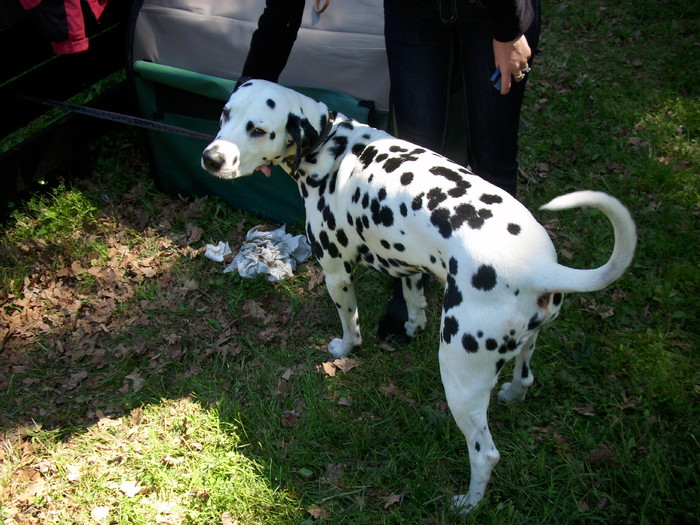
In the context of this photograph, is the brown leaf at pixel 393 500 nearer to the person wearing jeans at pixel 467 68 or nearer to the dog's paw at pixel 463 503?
the dog's paw at pixel 463 503

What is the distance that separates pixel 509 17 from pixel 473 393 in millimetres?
1600

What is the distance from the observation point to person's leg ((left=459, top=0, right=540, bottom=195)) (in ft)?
8.71

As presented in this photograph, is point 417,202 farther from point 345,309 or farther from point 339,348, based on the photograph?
point 339,348

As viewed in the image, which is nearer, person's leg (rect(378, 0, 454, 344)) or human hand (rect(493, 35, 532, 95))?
human hand (rect(493, 35, 532, 95))

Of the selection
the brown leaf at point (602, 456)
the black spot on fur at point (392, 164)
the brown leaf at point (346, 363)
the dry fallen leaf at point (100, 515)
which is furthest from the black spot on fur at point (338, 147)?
the dry fallen leaf at point (100, 515)

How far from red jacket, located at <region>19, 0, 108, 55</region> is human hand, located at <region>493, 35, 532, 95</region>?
3.09 meters

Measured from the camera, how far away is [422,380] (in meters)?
3.34

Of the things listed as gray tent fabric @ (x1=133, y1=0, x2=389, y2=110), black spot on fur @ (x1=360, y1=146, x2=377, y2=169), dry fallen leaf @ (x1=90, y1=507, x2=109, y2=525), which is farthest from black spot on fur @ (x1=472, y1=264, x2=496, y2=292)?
dry fallen leaf @ (x1=90, y1=507, x2=109, y2=525)

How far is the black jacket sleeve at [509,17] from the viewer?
88.3 inches

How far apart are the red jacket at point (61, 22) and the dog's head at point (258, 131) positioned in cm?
192

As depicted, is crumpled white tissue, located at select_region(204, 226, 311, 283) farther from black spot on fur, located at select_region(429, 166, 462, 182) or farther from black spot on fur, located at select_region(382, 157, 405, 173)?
black spot on fur, located at select_region(429, 166, 462, 182)

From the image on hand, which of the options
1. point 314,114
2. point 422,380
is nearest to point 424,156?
point 314,114

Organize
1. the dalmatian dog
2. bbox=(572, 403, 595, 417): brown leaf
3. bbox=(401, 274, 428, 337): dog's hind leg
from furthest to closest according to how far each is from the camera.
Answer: bbox=(401, 274, 428, 337): dog's hind leg
bbox=(572, 403, 595, 417): brown leaf
the dalmatian dog

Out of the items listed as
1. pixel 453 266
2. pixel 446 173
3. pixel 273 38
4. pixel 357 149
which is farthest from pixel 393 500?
pixel 273 38
